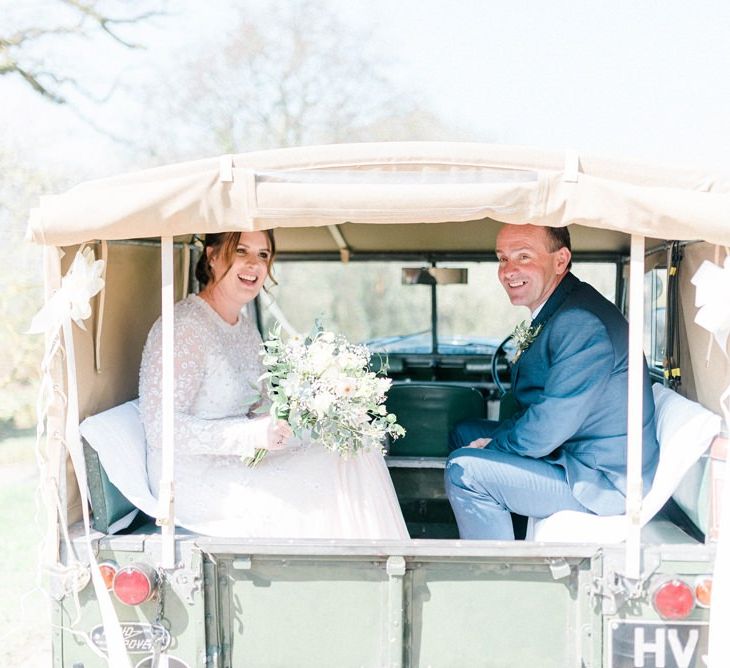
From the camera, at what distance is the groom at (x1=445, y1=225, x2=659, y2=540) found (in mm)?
2801

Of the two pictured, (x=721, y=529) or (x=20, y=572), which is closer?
(x=721, y=529)

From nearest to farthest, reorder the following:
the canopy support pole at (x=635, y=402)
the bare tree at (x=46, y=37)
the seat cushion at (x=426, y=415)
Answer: the canopy support pole at (x=635, y=402) < the seat cushion at (x=426, y=415) < the bare tree at (x=46, y=37)

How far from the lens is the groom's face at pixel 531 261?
3146mm

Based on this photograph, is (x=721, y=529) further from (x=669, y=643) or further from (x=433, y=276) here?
(x=433, y=276)

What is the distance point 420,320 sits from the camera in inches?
196

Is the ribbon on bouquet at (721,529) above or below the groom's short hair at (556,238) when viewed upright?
below

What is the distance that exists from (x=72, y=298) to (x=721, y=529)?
2.02 metres

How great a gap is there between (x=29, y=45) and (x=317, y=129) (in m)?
9.44

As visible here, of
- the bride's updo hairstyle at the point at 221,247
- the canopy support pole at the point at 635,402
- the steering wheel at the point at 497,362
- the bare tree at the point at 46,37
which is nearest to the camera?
the canopy support pole at the point at 635,402

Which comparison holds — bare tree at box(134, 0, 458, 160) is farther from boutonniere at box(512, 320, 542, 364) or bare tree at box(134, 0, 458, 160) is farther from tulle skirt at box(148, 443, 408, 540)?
tulle skirt at box(148, 443, 408, 540)

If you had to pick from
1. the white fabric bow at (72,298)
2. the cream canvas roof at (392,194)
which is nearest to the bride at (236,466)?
the white fabric bow at (72,298)

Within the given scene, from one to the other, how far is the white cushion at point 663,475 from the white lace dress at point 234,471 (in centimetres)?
62

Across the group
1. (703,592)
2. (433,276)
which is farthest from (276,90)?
(703,592)

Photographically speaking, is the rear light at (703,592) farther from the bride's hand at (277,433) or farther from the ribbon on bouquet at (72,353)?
the ribbon on bouquet at (72,353)
